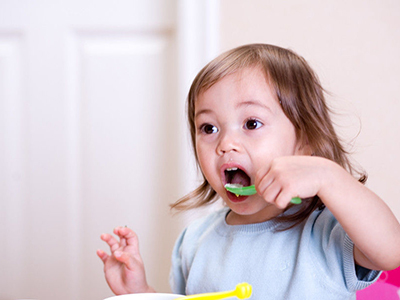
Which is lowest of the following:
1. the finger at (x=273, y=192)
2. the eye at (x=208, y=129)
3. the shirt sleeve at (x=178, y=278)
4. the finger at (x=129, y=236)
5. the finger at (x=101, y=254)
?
the shirt sleeve at (x=178, y=278)

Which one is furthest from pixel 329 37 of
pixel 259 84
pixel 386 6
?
pixel 259 84

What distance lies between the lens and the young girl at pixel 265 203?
0.66 metres

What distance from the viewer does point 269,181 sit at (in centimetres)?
57

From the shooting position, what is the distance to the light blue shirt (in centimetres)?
65

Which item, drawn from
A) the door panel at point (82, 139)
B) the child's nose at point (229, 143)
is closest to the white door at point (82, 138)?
the door panel at point (82, 139)

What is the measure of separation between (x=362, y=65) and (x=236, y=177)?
0.54m

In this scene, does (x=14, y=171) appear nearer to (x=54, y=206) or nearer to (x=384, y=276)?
(x=54, y=206)

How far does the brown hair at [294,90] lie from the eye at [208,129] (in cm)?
6

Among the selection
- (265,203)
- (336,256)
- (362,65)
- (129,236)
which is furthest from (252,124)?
(362,65)

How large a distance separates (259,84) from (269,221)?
9.5 inches

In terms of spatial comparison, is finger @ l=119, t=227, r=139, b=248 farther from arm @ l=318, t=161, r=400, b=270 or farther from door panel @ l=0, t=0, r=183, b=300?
door panel @ l=0, t=0, r=183, b=300

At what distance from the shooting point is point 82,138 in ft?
5.08

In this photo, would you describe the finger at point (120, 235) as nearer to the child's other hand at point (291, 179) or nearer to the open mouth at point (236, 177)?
the open mouth at point (236, 177)

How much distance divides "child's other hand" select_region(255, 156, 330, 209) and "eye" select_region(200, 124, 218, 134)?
0.67 feet
